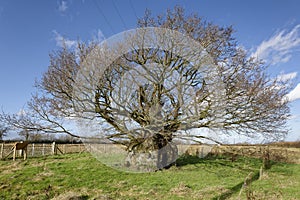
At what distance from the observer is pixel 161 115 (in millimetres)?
8430

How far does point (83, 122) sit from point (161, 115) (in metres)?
2.97

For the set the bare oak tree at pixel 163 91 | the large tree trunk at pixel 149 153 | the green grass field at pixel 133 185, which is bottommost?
the green grass field at pixel 133 185

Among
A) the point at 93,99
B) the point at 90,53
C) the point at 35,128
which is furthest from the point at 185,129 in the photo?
the point at 35,128

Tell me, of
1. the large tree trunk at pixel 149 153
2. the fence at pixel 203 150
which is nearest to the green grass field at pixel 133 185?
the large tree trunk at pixel 149 153

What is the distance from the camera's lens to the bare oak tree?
773 cm

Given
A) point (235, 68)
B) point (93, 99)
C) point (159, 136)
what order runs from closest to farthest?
1. point (235, 68)
2. point (93, 99)
3. point (159, 136)

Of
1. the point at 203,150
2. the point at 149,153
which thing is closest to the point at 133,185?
the point at 149,153

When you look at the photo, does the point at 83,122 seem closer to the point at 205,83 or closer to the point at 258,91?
the point at 205,83

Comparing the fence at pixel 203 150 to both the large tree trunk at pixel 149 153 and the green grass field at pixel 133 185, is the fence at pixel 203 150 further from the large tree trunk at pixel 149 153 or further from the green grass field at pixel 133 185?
the green grass field at pixel 133 185

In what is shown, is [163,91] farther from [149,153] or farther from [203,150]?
[203,150]

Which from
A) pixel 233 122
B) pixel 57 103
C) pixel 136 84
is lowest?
pixel 233 122

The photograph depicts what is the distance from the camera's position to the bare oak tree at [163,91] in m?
7.73

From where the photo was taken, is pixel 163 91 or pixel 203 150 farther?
pixel 203 150

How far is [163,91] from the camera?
8789 millimetres
